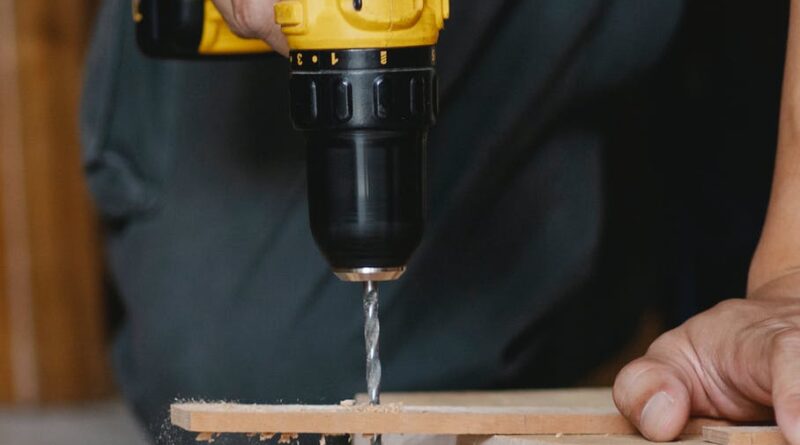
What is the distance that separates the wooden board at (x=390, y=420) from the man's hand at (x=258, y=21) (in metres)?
0.22

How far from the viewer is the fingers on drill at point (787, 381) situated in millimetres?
655

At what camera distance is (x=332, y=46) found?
710 mm

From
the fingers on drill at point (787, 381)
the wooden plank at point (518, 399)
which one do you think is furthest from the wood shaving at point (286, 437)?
the fingers on drill at point (787, 381)

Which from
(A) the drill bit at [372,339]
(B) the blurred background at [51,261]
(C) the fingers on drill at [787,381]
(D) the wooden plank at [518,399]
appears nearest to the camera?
(C) the fingers on drill at [787,381]

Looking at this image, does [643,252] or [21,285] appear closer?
[643,252]

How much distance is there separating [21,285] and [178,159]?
148cm

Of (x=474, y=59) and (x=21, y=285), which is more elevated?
(x=474, y=59)

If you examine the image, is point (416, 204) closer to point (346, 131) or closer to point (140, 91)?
point (346, 131)

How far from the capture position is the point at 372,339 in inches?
30.5

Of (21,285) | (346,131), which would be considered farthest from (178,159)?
(21,285)

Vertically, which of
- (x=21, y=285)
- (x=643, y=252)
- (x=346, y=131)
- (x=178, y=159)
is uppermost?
(x=346, y=131)

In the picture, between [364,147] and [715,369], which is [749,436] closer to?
[715,369]

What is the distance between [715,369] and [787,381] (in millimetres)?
78

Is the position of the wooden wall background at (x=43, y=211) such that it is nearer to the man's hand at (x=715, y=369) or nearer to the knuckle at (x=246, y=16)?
the knuckle at (x=246, y=16)
